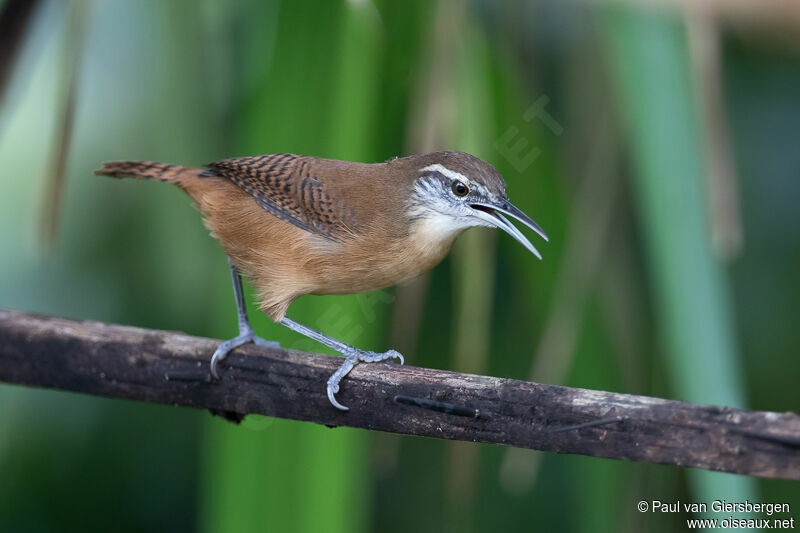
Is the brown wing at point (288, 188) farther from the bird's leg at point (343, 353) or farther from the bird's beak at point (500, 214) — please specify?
the bird's beak at point (500, 214)

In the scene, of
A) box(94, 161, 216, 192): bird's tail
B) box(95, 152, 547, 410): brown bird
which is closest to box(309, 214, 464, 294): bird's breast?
box(95, 152, 547, 410): brown bird

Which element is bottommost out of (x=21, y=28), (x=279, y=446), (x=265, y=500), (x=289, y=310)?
(x=265, y=500)

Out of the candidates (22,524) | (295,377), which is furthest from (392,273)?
(22,524)

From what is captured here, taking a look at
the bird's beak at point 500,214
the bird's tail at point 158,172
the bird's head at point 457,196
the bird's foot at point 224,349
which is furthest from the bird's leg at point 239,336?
the bird's beak at point 500,214

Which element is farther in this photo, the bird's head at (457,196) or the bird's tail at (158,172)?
the bird's tail at (158,172)

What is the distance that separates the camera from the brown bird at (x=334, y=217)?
172cm

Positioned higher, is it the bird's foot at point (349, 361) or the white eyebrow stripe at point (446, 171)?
the white eyebrow stripe at point (446, 171)

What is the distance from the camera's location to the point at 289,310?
2094 mm

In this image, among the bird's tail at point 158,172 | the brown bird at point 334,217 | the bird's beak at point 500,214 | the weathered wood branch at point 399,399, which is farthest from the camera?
the bird's tail at point 158,172

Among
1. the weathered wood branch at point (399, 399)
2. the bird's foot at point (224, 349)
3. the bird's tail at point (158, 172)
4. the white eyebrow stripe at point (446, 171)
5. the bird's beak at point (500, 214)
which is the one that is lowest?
the weathered wood branch at point (399, 399)

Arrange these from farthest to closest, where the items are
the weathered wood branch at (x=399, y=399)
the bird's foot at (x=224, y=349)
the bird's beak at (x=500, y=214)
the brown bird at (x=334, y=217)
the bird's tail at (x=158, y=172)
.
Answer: the bird's tail at (x=158, y=172) < the bird's foot at (x=224, y=349) < the brown bird at (x=334, y=217) < the bird's beak at (x=500, y=214) < the weathered wood branch at (x=399, y=399)

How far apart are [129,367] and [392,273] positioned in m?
0.69

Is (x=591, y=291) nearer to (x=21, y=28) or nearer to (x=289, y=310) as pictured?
(x=289, y=310)

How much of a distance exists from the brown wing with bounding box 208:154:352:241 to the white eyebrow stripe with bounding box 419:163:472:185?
258mm
